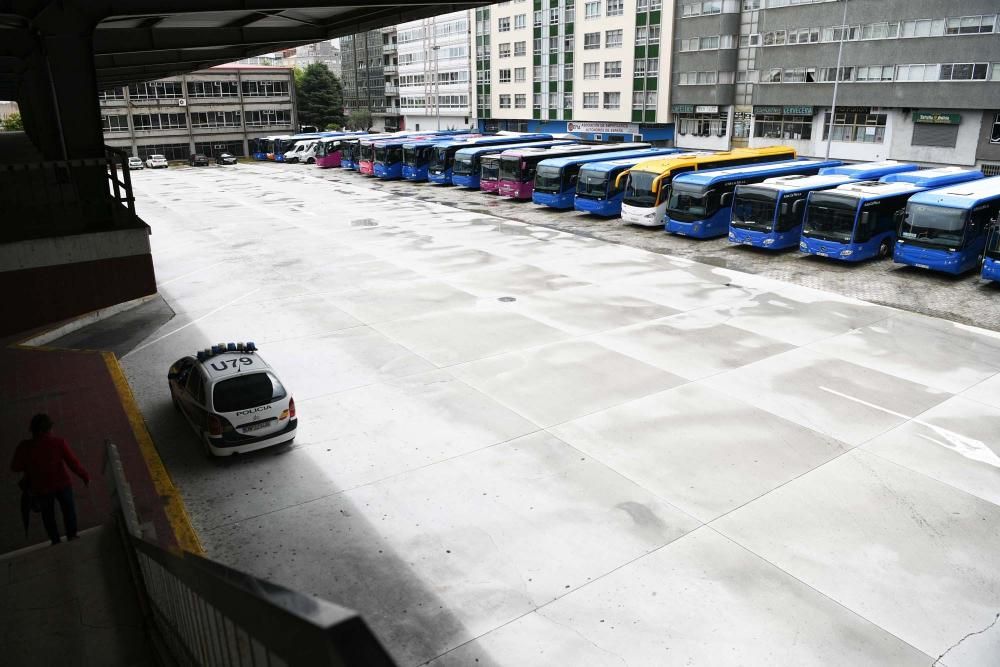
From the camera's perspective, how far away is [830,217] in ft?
83.6

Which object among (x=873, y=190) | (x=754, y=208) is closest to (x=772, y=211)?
(x=754, y=208)

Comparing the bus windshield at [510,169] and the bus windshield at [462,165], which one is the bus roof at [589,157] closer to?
the bus windshield at [510,169]

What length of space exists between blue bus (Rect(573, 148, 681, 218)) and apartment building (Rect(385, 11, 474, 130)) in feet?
175

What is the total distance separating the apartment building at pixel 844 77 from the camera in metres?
43.0

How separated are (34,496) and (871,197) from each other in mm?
25559

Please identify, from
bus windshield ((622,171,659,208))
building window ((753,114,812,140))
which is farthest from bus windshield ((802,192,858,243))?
building window ((753,114,812,140))

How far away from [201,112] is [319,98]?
16071 mm

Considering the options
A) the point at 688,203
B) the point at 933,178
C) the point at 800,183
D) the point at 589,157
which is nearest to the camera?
the point at 800,183

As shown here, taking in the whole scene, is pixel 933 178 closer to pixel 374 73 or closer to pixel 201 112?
pixel 201 112

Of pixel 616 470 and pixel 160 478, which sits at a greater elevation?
pixel 160 478

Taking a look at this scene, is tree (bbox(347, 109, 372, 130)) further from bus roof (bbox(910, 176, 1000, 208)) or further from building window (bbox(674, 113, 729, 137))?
bus roof (bbox(910, 176, 1000, 208))

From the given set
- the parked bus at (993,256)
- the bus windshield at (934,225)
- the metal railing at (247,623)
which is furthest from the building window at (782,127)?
the metal railing at (247,623)

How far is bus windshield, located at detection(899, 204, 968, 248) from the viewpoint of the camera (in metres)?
22.9

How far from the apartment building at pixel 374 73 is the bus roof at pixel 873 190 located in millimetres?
83901
